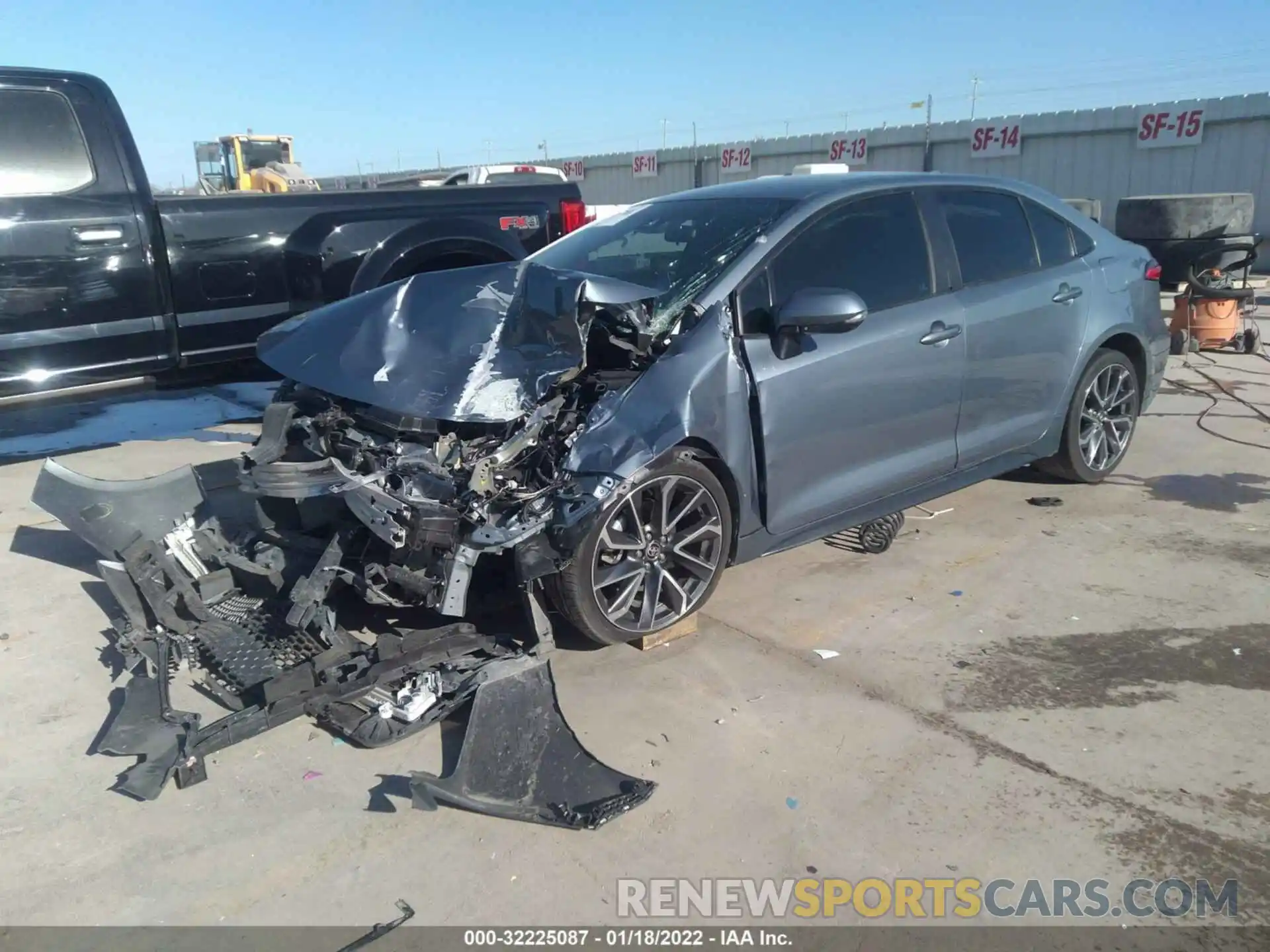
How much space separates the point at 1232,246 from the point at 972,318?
6.61 m

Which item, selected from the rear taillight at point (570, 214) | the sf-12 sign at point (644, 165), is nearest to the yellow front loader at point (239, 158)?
the sf-12 sign at point (644, 165)

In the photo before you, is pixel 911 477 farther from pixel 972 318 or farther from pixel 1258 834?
pixel 1258 834

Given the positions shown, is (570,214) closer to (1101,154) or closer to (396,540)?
(396,540)

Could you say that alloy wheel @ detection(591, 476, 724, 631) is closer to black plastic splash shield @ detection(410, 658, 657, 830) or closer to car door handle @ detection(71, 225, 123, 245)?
black plastic splash shield @ detection(410, 658, 657, 830)

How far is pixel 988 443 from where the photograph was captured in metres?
4.91

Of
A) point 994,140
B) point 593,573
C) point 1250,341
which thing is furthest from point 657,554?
point 994,140

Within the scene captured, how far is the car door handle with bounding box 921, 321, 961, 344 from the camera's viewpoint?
446cm

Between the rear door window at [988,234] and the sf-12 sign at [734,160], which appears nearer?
the rear door window at [988,234]

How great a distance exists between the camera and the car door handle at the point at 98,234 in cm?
570

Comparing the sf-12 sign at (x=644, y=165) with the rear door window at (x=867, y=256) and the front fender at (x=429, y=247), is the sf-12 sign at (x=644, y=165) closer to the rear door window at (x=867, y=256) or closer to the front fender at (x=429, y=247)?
the front fender at (x=429, y=247)

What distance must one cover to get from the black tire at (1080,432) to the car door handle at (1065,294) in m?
0.44

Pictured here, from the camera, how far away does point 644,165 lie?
27.7 meters

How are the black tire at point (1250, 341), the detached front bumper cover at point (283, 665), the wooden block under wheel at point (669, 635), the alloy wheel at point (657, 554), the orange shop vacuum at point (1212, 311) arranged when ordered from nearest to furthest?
the detached front bumper cover at point (283, 665) < the alloy wheel at point (657, 554) < the wooden block under wheel at point (669, 635) < the orange shop vacuum at point (1212, 311) < the black tire at point (1250, 341)

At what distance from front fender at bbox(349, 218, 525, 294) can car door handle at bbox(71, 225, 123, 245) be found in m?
1.43
